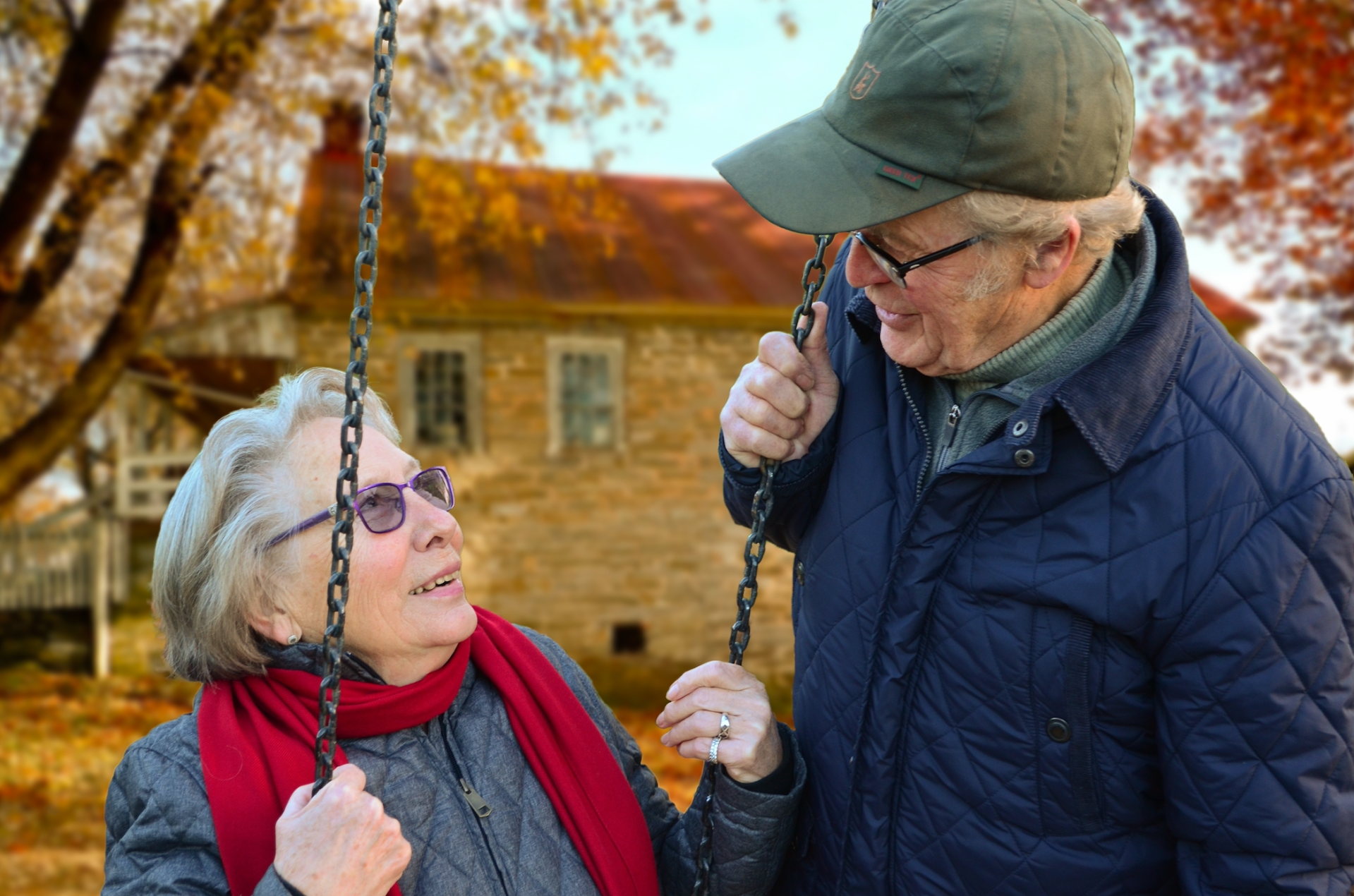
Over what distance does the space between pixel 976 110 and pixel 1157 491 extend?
2.05ft

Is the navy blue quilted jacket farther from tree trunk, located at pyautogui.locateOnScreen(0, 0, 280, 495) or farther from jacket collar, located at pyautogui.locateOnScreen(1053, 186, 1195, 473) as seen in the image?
tree trunk, located at pyautogui.locateOnScreen(0, 0, 280, 495)

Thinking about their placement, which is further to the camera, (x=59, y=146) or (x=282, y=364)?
(x=282, y=364)

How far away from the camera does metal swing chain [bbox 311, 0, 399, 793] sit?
164 centimetres

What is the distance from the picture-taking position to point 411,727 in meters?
1.94

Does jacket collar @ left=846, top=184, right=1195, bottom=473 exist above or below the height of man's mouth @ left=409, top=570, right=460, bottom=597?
above

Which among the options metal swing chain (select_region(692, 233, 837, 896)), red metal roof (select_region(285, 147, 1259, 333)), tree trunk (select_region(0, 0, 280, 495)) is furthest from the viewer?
red metal roof (select_region(285, 147, 1259, 333))

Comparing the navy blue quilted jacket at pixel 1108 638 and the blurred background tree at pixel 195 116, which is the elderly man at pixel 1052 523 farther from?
the blurred background tree at pixel 195 116

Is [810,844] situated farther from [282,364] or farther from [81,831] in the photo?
[282,364]

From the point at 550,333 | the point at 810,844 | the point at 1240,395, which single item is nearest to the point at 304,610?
the point at 810,844

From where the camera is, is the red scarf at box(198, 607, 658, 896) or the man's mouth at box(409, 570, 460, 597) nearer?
the red scarf at box(198, 607, 658, 896)

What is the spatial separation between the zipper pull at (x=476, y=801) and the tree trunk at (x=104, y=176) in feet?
24.6

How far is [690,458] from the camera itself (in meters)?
12.7

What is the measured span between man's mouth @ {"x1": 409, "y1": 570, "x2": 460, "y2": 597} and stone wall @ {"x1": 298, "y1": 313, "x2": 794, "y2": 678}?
10.0m

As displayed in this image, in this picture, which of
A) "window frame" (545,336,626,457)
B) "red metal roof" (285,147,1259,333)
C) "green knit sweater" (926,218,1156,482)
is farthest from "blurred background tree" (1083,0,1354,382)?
"green knit sweater" (926,218,1156,482)
